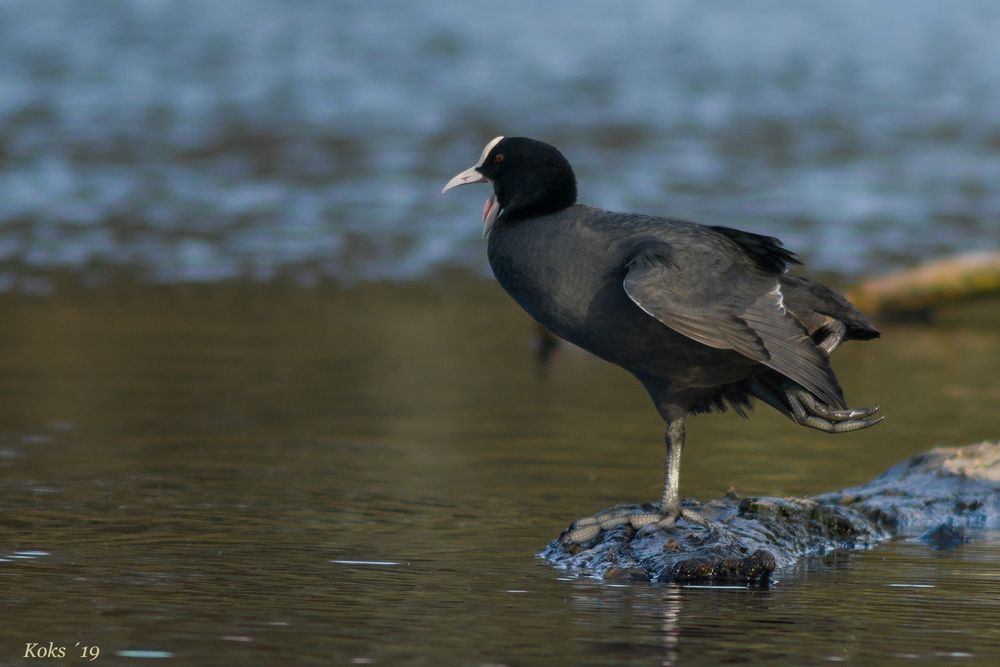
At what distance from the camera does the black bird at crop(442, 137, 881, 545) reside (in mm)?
8039

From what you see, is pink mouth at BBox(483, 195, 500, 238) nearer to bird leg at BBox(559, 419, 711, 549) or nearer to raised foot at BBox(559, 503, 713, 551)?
bird leg at BBox(559, 419, 711, 549)

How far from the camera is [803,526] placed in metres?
8.85

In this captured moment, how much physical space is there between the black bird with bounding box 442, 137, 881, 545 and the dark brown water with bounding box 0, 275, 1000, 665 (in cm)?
79

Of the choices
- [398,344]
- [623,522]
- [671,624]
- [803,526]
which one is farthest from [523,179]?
[398,344]

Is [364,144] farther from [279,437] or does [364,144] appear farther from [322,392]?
[279,437]

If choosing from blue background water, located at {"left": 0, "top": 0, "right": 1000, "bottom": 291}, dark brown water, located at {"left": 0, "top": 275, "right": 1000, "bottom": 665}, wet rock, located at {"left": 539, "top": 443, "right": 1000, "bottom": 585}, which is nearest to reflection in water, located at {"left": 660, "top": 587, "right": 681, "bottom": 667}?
dark brown water, located at {"left": 0, "top": 275, "right": 1000, "bottom": 665}

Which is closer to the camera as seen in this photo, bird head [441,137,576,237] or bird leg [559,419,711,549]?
bird leg [559,419,711,549]

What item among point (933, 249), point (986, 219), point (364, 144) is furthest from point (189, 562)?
point (364, 144)

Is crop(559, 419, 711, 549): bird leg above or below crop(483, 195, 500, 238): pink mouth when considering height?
below

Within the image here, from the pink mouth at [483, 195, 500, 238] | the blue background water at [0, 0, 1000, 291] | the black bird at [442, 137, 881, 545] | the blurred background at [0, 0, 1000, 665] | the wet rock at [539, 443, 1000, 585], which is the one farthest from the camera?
the blue background water at [0, 0, 1000, 291]

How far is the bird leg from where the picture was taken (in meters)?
8.32

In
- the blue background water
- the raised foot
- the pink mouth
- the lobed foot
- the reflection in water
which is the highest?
the blue background water

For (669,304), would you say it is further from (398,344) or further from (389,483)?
(398,344)

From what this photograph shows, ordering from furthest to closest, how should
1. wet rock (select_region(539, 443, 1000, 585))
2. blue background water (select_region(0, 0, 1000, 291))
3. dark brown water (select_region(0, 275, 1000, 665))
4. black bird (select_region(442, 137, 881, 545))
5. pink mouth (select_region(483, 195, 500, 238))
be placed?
blue background water (select_region(0, 0, 1000, 291)) → pink mouth (select_region(483, 195, 500, 238)) → black bird (select_region(442, 137, 881, 545)) → wet rock (select_region(539, 443, 1000, 585)) → dark brown water (select_region(0, 275, 1000, 665))
